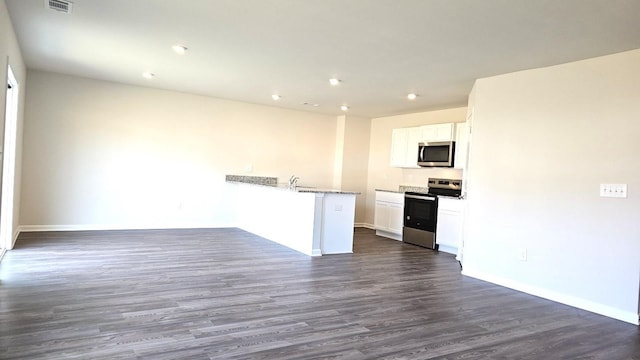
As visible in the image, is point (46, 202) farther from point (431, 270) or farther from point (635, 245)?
point (635, 245)

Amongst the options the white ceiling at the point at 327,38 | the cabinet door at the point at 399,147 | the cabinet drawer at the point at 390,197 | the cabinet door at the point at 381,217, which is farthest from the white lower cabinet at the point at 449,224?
the white ceiling at the point at 327,38

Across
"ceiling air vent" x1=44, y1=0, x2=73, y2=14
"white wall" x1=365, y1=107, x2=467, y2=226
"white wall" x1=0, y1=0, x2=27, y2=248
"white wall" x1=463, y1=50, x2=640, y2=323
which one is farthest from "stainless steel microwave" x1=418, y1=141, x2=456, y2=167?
"white wall" x1=0, y1=0, x2=27, y2=248

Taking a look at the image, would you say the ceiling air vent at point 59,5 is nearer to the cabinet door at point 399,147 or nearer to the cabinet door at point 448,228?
the cabinet door at point 448,228

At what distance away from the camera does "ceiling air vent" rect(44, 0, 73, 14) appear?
3.14 m

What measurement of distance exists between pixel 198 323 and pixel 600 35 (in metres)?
3.85

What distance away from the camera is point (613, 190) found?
3623mm

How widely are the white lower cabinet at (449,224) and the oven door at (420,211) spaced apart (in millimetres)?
110

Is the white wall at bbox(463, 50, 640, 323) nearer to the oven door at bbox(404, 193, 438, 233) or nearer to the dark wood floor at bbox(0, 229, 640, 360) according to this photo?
the dark wood floor at bbox(0, 229, 640, 360)

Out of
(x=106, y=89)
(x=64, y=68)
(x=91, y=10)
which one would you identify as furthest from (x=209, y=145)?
(x=91, y=10)

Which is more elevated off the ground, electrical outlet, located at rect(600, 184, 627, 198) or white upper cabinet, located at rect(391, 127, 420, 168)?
white upper cabinet, located at rect(391, 127, 420, 168)

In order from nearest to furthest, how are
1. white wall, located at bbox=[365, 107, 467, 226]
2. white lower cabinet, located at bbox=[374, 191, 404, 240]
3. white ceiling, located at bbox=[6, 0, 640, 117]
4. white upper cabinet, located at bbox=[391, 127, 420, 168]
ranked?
1. white ceiling, located at bbox=[6, 0, 640, 117]
2. white wall, located at bbox=[365, 107, 467, 226]
3. white lower cabinet, located at bbox=[374, 191, 404, 240]
4. white upper cabinet, located at bbox=[391, 127, 420, 168]

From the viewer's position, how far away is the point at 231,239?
621 cm

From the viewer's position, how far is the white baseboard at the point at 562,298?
3523 mm

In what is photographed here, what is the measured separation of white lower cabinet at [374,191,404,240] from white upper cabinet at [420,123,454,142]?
3.65 ft
